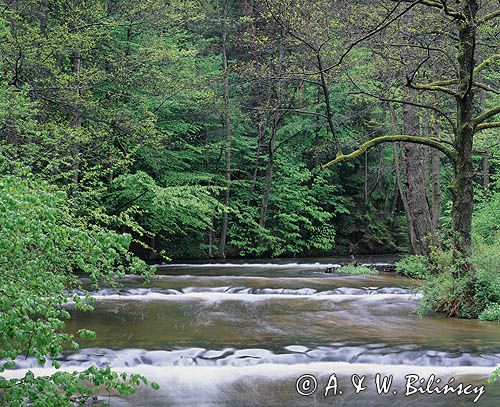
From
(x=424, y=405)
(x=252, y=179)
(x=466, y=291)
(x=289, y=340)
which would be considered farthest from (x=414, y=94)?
(x=252, y=179)

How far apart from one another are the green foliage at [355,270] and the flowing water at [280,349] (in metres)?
4.78

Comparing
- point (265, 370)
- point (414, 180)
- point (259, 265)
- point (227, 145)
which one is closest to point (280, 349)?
point (265, 370)

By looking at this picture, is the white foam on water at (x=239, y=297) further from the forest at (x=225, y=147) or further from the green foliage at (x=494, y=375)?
the green foliage at (x=494, y=375)

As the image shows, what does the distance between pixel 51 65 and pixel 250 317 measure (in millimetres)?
8709

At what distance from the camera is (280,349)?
8.28m

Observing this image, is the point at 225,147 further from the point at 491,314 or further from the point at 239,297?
the point at 491,314

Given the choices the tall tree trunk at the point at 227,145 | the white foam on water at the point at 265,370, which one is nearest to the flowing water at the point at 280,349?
the white foam on water at the point at 265,370

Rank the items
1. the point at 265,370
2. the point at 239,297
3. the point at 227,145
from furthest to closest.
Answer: the point at 227,145 → the point at 239,297 → the point at 265,370

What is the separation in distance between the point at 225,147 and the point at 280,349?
18.8 metres

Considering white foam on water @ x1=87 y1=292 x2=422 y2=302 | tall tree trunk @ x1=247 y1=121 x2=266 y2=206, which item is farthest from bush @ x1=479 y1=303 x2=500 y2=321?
tall tree trunk @ x1=247 y1=121 x2=266 y2=206

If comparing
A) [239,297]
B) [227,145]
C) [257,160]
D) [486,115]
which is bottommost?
[239,297]

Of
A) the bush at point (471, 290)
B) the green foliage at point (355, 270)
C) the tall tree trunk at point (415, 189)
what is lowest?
the green foliage at point (355, 270)

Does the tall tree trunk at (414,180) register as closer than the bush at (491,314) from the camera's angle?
No

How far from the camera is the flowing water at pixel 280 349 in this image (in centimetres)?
685
